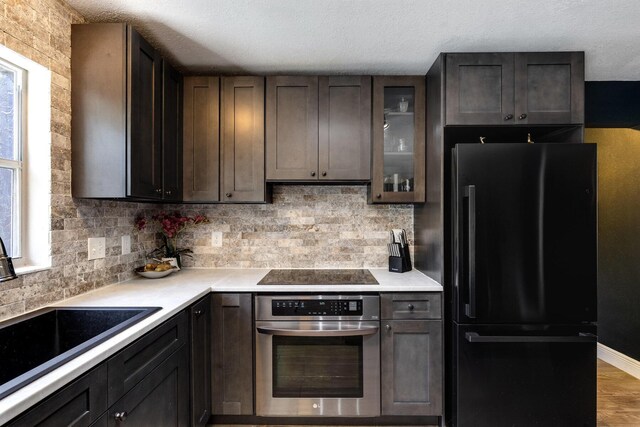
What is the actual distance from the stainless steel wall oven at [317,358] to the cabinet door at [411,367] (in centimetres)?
6

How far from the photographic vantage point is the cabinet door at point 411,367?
6.89ft

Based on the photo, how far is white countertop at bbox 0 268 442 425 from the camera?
35.4 inches

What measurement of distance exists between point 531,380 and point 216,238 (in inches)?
91.6

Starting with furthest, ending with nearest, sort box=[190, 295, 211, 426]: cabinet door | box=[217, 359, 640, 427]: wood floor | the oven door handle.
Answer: box=[217, 359, 640, 427]: wood floor < the oven door handle < box=[190, 295, 211, 426]: cabinet door

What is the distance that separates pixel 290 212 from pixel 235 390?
1.32 meters

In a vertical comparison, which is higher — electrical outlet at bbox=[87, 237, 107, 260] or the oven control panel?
electrical outlet at bbox=[87, 237, 107, 260]

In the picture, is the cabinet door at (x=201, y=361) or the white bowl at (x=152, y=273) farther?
the white bowl at (x=152, y=273)

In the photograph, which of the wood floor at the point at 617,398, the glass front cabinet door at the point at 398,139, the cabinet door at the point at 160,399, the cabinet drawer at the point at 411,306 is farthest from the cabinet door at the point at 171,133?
the wood floor at the point at 617,398

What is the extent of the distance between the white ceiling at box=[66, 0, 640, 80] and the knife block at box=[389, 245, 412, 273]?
1.33 metres

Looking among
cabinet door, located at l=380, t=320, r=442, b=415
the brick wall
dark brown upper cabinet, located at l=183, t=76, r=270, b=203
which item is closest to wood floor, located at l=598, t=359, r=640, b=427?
cabinet door, located at l=380, t=320, r=442, b=415

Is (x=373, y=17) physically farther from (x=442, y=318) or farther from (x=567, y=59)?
(x=442, y=318)

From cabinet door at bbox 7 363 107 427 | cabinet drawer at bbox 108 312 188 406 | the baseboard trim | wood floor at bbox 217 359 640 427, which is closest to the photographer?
cabinet door at bbox 7 363 107 427

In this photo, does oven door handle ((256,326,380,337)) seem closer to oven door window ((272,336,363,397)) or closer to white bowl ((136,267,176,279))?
oven door window ((272,336,363,397))

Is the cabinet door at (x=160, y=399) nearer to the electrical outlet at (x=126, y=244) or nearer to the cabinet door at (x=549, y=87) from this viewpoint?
the electrical outlet at (x=126, y=244)
